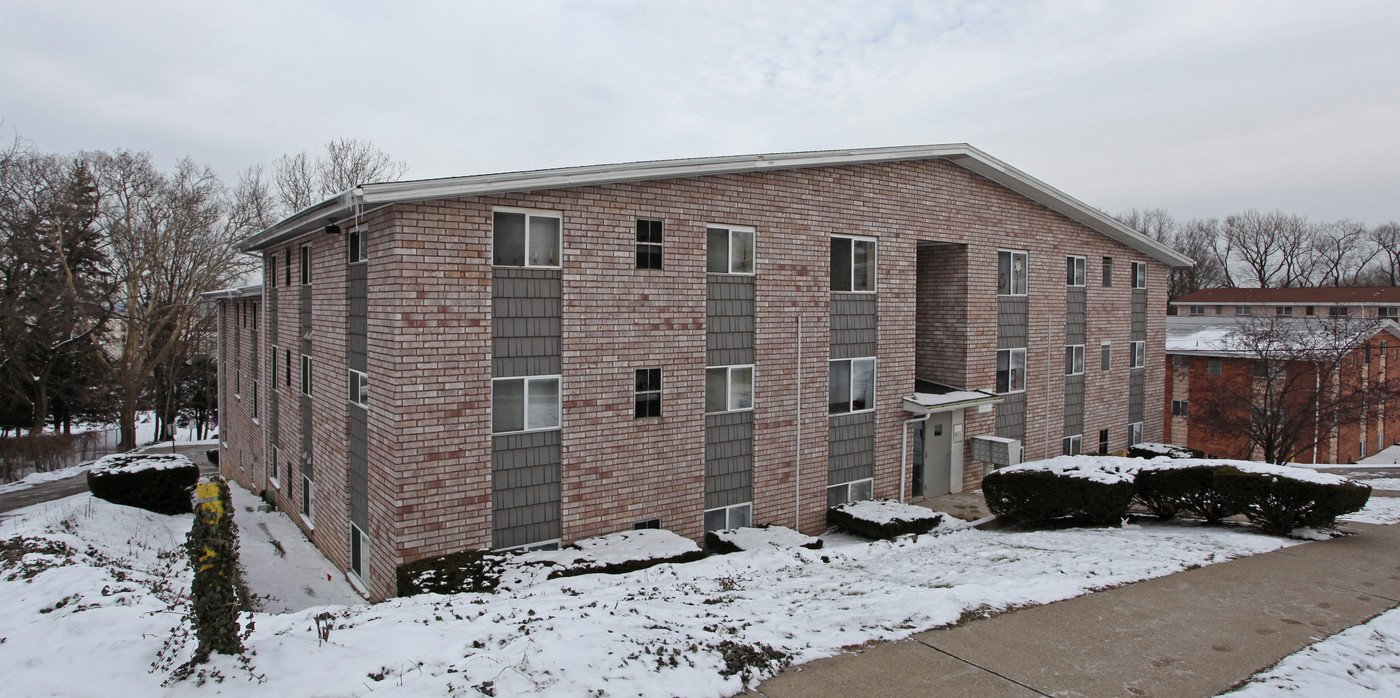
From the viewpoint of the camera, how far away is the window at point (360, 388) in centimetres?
1045

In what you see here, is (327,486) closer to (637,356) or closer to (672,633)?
(637,356)

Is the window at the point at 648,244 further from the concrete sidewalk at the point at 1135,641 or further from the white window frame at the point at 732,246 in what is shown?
the concrete sidewalk at the point at 1135,641

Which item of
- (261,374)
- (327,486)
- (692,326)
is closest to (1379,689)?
(692,326)

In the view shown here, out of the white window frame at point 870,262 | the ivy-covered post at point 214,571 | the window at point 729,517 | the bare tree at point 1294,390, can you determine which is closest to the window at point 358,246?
the ivy-covered post at point 214,571

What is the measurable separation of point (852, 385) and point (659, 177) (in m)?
5.67

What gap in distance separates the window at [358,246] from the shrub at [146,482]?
770 cm

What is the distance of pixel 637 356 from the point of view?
1131 cm

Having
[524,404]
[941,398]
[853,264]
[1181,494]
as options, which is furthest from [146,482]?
[1181,494]

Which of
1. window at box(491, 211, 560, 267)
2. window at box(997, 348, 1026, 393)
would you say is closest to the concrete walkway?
window at box(491, 211, 560, 267)

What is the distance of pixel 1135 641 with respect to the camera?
6.84m

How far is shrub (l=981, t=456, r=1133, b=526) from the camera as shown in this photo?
40.4 feet

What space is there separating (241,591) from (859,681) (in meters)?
5.18

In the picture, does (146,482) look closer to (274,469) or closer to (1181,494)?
(274,469)

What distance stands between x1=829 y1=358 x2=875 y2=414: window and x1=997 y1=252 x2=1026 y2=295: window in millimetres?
4854
